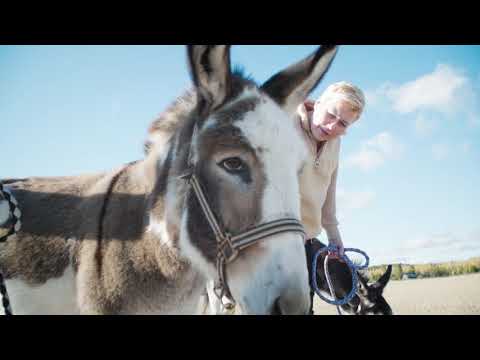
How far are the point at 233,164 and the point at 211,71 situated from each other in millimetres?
655

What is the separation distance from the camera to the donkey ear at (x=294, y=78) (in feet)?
8.31

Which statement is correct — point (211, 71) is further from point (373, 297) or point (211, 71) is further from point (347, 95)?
point (373, 297)

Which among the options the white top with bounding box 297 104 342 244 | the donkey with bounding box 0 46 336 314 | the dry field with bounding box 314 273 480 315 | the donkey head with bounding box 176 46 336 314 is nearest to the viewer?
the donkey head with bounding box 176 46 336 314

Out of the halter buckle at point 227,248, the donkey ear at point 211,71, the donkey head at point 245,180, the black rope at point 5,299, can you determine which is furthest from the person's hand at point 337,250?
the black rope at point 5,299

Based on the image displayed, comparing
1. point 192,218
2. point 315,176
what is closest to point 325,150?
point 315,176

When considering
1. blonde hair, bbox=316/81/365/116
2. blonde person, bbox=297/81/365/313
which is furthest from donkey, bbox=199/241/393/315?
blonde hair, bbox=316/81/365/116

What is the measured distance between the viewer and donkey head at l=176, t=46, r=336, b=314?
1.78 metres

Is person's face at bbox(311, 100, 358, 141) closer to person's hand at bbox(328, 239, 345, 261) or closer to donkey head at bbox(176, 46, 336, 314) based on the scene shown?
donkey head at bbox(176, 46, 336, 314)

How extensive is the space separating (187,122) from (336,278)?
241cm

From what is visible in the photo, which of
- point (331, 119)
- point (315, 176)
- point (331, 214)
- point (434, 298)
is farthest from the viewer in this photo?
point (434, 298)

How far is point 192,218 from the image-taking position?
2.12m

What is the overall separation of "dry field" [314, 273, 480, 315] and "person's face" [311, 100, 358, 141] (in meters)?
4.93
